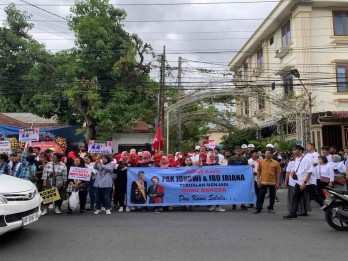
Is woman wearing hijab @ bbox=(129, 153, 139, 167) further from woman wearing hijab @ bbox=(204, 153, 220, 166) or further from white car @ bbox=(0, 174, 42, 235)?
white car @ bbox=(0, 174, 42, 235)

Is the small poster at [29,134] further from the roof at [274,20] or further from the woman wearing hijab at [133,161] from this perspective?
the roof at [274,20]

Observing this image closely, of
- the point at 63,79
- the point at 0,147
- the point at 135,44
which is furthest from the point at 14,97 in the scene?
the point at 0,147

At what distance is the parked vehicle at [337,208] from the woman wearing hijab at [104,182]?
18.1 ft

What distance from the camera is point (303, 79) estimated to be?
2328 centimetres

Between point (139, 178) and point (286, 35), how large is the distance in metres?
18.2

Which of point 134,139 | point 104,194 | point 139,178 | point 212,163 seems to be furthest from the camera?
point 134,139

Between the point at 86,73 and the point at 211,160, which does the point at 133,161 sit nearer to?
the point at 211,160

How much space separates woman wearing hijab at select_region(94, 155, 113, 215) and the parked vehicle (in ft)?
18.1

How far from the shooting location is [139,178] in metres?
11.7

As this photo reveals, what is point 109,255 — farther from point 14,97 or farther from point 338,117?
point 14,97

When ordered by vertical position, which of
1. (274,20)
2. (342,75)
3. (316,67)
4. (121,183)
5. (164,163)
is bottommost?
(121,183)

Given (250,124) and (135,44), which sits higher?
(135,44)

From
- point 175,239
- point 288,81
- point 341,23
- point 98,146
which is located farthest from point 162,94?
point 175,239

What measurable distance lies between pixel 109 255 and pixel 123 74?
18087 mm
